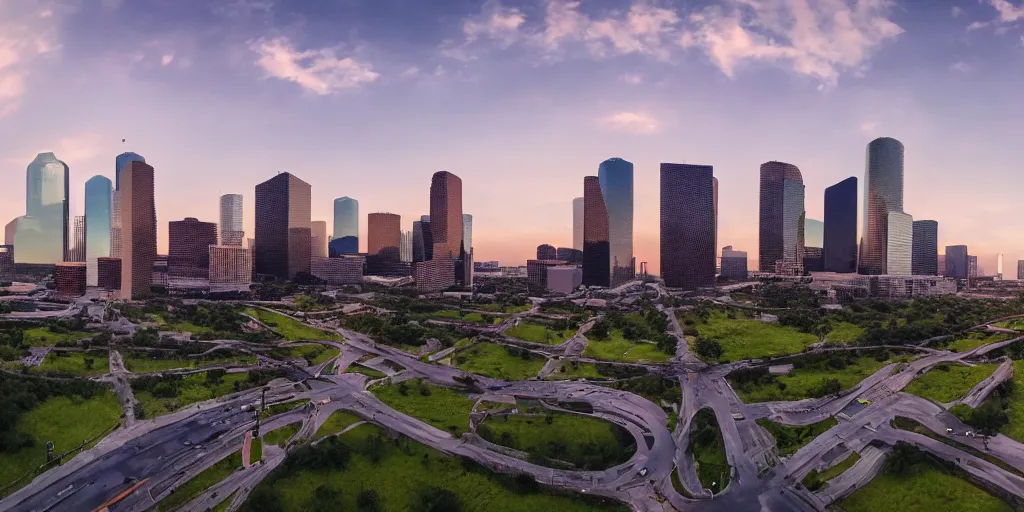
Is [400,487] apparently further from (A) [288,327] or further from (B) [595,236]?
(B) [595,236]

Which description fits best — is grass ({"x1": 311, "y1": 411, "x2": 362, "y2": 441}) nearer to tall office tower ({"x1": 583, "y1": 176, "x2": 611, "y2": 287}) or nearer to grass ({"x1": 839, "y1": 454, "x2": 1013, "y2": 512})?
grass ({"x1": 839, "y1": 454, "x2": 1013, "y2": 512})

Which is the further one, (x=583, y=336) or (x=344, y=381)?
(x=583, y=336)

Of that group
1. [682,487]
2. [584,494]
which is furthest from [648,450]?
[584,494]

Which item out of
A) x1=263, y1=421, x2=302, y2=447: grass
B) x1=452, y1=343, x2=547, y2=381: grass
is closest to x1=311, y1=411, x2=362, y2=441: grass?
x1=263, y1=421, x2=302, y2=447: grass

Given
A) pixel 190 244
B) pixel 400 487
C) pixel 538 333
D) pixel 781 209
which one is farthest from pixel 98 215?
pixel 781 209

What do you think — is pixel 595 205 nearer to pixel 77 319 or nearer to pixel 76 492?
pixel 77 319

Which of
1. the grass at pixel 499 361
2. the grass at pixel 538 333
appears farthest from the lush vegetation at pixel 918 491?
the grass at pixel 538 333
